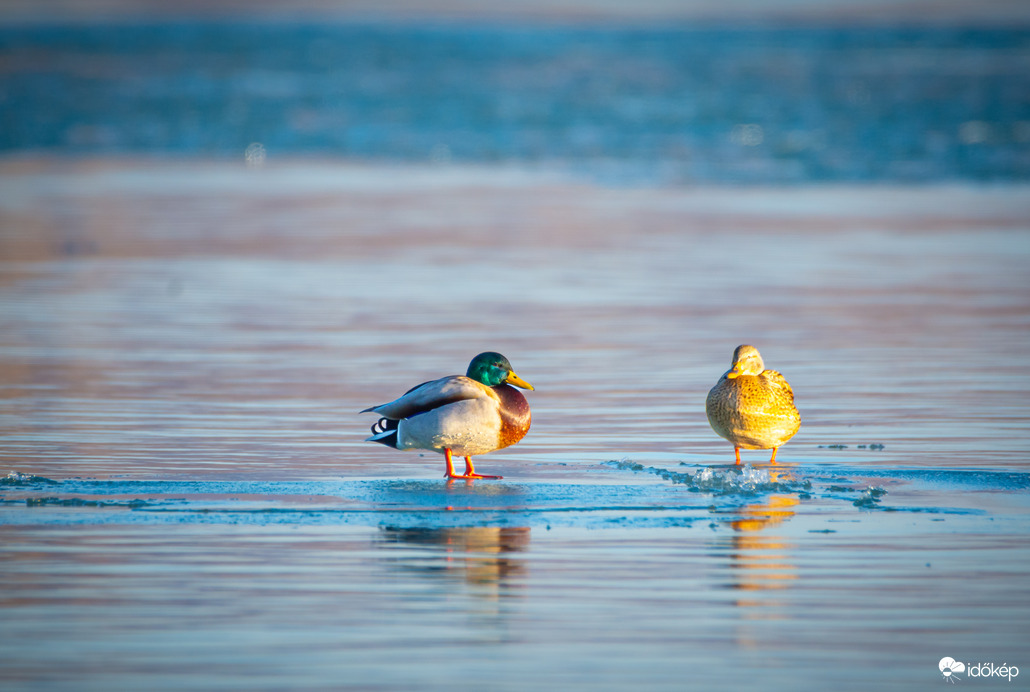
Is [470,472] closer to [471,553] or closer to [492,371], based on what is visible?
[492,371]

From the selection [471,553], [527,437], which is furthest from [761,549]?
[527,437]

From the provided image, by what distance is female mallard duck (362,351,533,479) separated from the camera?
321 inches

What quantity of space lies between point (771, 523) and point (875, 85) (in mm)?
42647

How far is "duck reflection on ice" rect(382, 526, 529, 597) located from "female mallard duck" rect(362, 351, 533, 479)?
37.3 inches

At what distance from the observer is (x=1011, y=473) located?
8.24 meters

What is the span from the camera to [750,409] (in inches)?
331

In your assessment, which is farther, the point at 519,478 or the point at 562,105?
the point at 562,105

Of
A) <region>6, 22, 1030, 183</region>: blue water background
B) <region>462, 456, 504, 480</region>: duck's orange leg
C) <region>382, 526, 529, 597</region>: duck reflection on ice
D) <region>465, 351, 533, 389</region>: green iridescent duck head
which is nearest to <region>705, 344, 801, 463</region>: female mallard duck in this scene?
<region>465, 351, 533, 389</region>: green iridescent duck head

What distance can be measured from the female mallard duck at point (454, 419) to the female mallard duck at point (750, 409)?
107 cm

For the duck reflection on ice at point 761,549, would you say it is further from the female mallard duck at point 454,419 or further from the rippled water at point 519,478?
the female mallard duck at point 454,419

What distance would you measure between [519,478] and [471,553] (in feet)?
5.00

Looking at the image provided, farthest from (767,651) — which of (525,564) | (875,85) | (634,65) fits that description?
(634,65)

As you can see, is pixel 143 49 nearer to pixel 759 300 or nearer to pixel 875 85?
pixel 875 85

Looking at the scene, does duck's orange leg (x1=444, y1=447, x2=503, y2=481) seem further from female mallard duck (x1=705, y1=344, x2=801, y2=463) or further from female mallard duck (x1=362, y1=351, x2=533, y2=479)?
female mallard duck (x1=705, y1=344, x2=801, y2=463)
